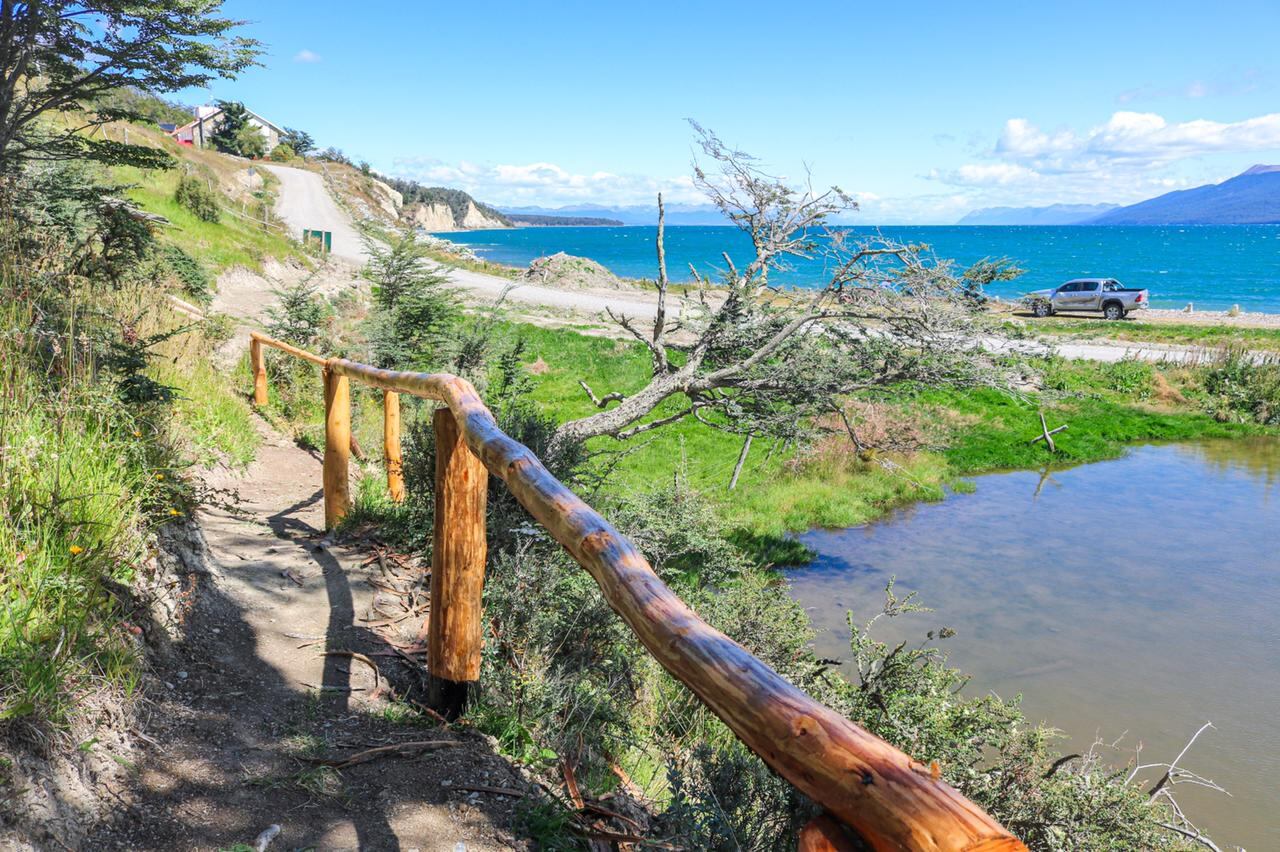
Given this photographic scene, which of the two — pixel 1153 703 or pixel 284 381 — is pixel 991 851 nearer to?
pixel 1153 703

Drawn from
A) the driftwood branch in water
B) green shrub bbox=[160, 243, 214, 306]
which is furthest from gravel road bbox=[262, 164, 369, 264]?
the driftwood branch in water

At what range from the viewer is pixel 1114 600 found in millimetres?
10852

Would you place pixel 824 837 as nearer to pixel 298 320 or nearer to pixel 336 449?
pixel 336 449

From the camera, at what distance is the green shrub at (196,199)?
82.7 ft

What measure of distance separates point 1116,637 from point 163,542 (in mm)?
9989

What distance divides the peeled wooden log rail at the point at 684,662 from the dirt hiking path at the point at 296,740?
42 centimetres

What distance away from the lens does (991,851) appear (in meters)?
1.04

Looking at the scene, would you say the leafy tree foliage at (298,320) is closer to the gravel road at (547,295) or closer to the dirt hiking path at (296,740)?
the gravel road at (547,295)

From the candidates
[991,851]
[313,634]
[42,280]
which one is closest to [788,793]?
[991,851]

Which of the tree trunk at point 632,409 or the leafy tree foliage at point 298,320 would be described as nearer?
the tree trunk at point 632,409

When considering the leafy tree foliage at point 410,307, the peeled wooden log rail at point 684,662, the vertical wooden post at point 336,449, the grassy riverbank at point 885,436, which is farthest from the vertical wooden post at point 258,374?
the peeled wooden log rail at point 684,662

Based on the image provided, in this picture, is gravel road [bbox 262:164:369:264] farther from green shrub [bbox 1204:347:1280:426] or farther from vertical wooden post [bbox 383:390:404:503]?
green shrub [bbox 1204:347:1280:426]

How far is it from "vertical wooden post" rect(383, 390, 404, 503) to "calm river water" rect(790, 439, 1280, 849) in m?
4.93

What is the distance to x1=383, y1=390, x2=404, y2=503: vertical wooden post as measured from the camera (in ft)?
23.7
